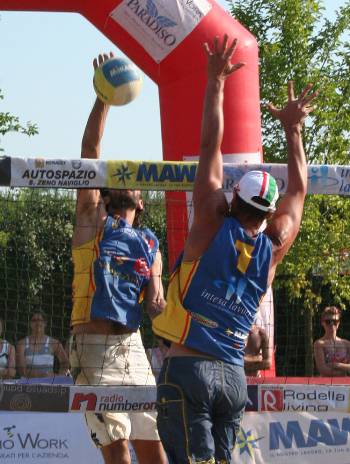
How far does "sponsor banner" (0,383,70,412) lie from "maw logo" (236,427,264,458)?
10.5ft

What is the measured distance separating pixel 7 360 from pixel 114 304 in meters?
3.17

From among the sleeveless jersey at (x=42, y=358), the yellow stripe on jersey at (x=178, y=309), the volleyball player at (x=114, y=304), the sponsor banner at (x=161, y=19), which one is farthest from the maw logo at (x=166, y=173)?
the sponsor banner at (x=161, y=19)

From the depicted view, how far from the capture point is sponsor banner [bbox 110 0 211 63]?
30.9ft

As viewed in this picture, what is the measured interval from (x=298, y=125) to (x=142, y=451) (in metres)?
2.45

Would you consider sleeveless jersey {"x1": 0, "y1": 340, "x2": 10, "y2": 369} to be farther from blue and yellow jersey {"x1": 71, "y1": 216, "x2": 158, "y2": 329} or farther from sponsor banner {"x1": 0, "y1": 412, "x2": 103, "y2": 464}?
blue and yellow jersey {"x1": 71, "y1": 216, "x2": 158, "y2": 329}

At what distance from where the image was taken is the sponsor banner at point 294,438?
30.3 feet

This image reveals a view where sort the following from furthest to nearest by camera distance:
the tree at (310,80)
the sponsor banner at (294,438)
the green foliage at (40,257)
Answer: the tree at (310,80) → the green foliage at (40,257) → the sponsor banner at (294,438)

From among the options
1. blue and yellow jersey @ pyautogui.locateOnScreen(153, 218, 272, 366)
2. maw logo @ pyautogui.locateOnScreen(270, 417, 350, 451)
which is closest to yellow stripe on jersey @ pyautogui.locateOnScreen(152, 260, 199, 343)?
blue and yellow jersey @ pyautogui.locateOnScreen(153, 218, 272, 366)

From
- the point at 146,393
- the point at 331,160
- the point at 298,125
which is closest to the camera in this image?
the point at 298,125

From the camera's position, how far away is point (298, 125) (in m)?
5.38

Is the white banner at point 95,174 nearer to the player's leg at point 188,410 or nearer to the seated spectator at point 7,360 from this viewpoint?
the player's leg at point 188,410

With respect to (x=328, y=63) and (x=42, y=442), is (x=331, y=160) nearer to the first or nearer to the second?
(x=328, y=63)

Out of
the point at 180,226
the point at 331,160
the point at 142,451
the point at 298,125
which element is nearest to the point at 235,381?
the point at 298,125

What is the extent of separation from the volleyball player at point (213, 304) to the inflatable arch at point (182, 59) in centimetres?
431
